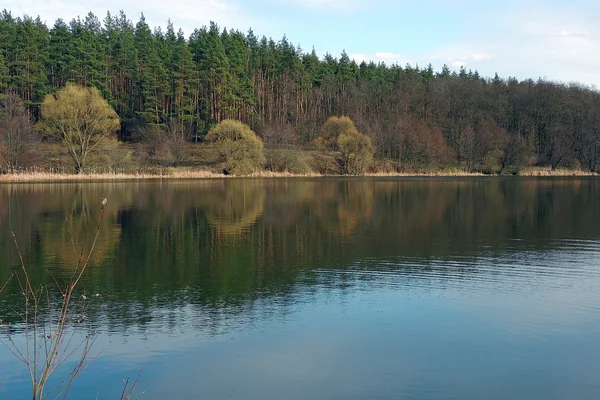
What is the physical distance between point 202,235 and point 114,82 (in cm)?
8574

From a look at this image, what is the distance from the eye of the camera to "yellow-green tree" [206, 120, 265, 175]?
7912 cm

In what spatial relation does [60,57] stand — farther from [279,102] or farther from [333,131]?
[333,131]

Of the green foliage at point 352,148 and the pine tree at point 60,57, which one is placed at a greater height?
the pine tree at point 60,57

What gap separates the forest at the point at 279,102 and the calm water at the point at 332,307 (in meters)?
57.9

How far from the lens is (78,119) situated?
Answer: 71.2m

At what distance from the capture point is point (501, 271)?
59.3ft

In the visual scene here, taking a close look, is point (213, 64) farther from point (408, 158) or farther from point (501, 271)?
point (501, 271)

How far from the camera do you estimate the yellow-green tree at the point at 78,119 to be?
69.8 meters

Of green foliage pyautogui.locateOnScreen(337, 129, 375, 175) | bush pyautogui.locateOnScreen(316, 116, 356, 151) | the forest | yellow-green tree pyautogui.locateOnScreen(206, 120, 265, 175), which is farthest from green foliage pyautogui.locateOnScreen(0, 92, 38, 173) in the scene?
bush pyautogui.locateOnScreen(316, 116, 356, 151)

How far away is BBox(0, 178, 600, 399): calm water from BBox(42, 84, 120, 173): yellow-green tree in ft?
140

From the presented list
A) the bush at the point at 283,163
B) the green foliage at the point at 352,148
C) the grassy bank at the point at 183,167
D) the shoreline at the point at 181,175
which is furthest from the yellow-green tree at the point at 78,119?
the green foliage at the point at 352,148

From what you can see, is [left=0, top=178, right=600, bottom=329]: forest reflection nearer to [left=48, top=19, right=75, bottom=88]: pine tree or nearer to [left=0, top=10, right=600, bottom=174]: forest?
[left=0, top=10, right=600, bottom=174]: forest

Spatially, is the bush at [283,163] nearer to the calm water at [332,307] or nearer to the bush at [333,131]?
the bush at [333,131]

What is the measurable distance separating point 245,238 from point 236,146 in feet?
183
